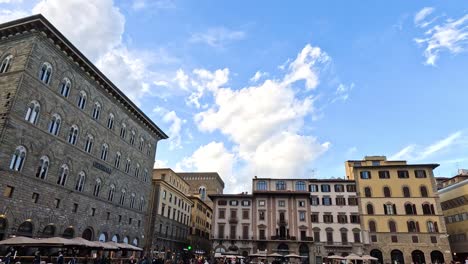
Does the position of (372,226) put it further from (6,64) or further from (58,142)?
(6,64)

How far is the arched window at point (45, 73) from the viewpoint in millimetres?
26273

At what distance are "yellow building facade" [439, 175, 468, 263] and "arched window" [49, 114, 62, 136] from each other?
185ft

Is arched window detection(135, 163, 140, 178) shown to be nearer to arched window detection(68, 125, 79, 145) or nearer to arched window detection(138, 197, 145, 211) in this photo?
arched window detection(138, 197, 145, 211)

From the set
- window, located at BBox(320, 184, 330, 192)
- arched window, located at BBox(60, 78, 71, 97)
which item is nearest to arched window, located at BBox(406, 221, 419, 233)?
window, located at BBox(320, 184, 330, 192)

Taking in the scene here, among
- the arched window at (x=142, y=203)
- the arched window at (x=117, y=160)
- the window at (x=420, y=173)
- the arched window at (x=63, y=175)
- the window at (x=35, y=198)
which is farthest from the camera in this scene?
the window at (x=420, y=173)

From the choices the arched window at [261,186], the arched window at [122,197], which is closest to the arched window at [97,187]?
the arched window at [122,197]

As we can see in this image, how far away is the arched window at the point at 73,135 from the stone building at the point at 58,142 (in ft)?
0.16

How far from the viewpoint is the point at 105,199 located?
34000 mm

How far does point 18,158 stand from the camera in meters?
23.9

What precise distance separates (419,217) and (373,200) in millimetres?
6865

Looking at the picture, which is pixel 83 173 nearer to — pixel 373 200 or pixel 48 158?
pixel 48 158

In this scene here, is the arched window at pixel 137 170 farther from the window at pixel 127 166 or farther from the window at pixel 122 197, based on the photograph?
the window at pixel 122 197

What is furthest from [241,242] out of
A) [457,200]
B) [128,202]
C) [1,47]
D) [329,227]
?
[1,47]

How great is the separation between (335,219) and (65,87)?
42.5 m
